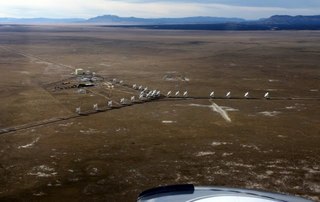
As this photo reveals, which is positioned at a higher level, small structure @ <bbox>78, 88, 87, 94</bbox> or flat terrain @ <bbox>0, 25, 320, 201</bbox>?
flat terrain @ <bbox>0, 25, 320, 201</bbox>

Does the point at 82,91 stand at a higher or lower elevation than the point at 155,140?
lower

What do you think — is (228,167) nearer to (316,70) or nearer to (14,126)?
(14,126)

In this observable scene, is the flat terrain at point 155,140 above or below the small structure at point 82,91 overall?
above

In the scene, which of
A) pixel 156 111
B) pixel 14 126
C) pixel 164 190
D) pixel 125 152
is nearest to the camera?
pixel 164 190

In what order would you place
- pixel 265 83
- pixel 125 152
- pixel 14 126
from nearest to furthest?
pixel 125 152, pixel 14 126, pixel 265 83

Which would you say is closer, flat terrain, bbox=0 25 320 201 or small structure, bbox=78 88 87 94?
flat terrain, bbox=0 25 320 201

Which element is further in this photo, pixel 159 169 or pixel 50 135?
pixel 50 135

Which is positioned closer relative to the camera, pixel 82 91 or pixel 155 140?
pixel 155 140

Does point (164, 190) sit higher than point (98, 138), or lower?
higher

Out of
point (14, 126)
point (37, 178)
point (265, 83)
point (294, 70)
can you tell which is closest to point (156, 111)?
point (14, 126)

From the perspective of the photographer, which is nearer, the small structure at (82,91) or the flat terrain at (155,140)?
the flat terrain at (155,140)
